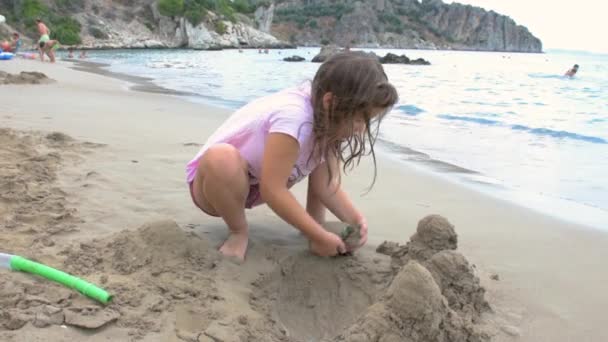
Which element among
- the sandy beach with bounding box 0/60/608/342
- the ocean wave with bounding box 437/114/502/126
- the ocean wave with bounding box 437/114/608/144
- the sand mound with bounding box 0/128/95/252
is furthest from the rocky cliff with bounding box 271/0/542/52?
the sandy beach with bounding box 0/60/608/342

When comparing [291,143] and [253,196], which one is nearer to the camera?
[291,143]

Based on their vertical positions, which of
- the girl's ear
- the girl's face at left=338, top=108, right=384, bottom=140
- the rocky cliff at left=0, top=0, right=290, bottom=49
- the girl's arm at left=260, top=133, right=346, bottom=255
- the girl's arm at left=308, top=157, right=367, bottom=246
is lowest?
the rocky cliff at left=0, top=0, right=290, bottom=49

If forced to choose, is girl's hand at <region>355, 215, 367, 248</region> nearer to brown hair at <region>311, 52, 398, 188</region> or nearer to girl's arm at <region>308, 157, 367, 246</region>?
girl's arm at <region>308, 157, 367, 246</region>

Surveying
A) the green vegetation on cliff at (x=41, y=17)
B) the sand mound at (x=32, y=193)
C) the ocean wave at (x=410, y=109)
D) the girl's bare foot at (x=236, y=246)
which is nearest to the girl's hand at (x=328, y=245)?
the girl's bare foot at (x=236, y=246)

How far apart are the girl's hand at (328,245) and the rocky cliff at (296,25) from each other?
164ft

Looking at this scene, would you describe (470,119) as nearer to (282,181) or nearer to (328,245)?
(328,245)

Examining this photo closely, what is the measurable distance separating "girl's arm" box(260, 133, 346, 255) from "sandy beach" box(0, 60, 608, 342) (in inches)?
8.4

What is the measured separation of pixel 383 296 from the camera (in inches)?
60.0

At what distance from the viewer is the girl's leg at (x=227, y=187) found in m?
1.90

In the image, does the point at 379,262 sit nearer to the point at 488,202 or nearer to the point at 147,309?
the point at 147,309

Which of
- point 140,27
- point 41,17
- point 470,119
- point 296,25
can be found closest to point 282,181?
point 470,119

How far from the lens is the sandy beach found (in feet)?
4.79

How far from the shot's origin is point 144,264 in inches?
69.9

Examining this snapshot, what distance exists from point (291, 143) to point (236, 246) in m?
0.54
